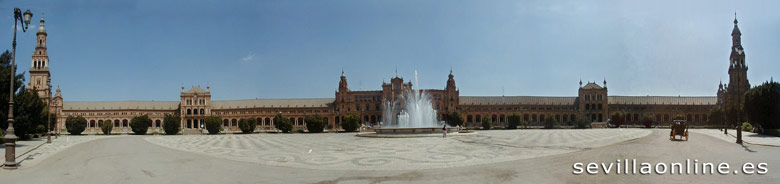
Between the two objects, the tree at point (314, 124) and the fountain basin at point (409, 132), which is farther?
the tree at point (314, 124)

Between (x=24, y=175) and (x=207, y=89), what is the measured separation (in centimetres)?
10211

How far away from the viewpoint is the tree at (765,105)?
145 feet

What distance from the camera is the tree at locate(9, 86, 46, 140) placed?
37969 millimetres

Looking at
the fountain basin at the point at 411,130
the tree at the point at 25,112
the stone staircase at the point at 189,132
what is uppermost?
the tree at the point at 25,112

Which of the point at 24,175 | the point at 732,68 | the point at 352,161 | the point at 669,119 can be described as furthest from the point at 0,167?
the point at 669,119

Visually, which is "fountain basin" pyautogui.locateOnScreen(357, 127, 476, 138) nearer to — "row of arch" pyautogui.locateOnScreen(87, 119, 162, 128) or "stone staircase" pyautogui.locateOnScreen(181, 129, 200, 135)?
"stone staircase" pyautogui.locateOnScreen(181, 129, 200, 135)

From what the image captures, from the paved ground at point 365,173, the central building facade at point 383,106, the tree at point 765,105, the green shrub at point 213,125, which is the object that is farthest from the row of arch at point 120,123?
the tree at point 765,105

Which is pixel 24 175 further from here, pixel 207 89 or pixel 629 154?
pixel 207 89

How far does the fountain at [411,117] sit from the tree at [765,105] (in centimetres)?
2821

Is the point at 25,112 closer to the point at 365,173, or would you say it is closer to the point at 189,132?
the point at 365,173

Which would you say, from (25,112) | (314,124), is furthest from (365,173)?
(314,124)

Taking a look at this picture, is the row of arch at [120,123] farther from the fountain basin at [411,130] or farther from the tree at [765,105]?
the tree at [765,105]

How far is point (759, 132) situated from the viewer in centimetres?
4478

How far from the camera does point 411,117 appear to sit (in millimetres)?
73312
